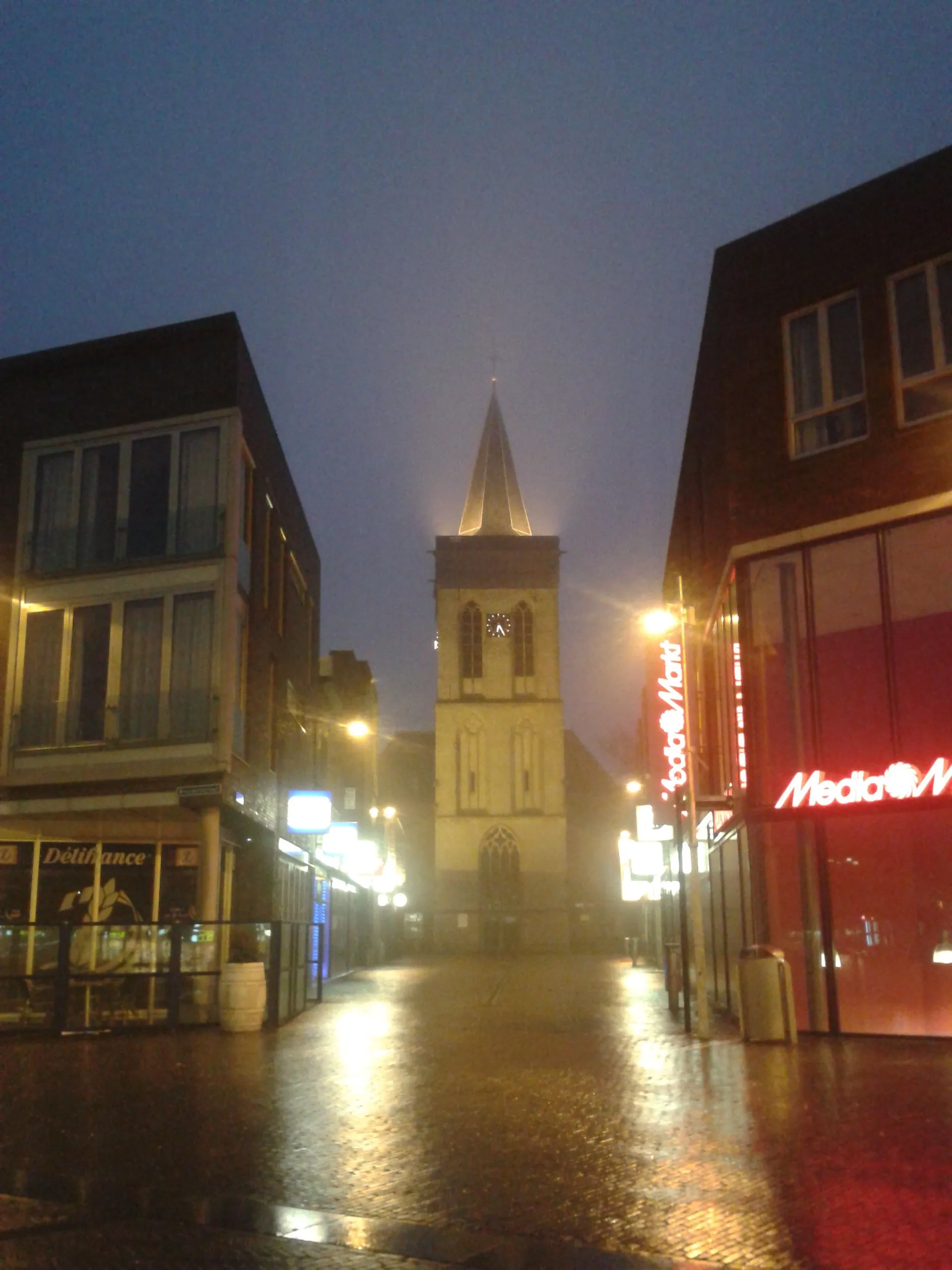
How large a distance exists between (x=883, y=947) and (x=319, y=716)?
73.9 feet

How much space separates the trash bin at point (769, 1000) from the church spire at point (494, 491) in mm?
63944

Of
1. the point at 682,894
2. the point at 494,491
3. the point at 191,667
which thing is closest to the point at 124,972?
the point at 191,667

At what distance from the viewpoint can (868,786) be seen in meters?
15.7

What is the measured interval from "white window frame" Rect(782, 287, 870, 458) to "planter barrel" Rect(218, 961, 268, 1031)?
35.5 feet

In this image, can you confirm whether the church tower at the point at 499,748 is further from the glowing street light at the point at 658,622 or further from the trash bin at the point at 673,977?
the glowing street light at the point at 658,622

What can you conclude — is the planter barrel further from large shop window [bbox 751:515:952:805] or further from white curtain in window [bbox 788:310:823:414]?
white curtain in window [bbox 788:310:823:414]

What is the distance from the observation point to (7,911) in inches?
862

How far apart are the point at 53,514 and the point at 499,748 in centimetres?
4920

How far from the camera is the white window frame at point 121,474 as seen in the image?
75.3 ft

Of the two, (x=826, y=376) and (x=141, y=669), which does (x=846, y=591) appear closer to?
(x=826, y=376)

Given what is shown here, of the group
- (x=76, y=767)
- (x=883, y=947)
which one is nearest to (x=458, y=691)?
(x=76, y=767)

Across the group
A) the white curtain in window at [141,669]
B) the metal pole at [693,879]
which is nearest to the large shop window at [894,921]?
the metal pole at [693,879]

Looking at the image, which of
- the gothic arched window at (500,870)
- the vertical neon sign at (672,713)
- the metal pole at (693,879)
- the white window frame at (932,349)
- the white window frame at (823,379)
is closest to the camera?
the white window frame at (932,349)

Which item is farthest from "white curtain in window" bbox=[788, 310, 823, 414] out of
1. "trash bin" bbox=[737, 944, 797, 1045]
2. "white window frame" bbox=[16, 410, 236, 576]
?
"white window frame" bbox=[16, 410, 236, 576]
